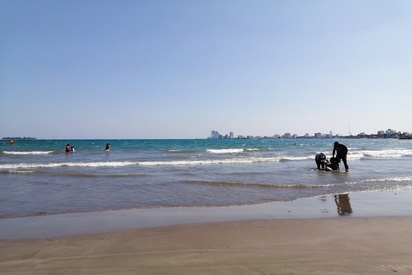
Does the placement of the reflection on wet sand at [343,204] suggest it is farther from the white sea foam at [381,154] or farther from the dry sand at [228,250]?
the white sea foam at [381,154]

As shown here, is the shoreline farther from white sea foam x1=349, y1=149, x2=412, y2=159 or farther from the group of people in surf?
white sea foam x1=349, y1=149, x2=412, y2=159

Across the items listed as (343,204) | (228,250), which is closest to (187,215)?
(228,250)

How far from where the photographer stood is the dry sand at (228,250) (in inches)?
160

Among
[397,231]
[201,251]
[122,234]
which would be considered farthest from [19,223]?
[397,231]

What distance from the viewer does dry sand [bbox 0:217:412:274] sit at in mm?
4055

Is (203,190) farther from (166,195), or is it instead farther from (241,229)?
(241,229)

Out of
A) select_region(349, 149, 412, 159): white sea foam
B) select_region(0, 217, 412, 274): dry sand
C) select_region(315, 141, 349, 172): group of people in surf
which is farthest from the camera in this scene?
select_region(349, 149, 412, 159): white sea foam

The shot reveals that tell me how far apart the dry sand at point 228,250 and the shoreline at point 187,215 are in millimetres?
543

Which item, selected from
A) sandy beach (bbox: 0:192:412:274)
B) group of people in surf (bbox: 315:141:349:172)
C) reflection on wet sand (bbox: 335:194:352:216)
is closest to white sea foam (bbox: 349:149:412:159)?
group of people in surf (bbox: 315:141:349:172)

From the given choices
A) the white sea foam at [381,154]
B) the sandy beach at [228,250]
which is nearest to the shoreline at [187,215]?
the sandy beach at [228,250]

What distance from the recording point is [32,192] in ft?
35.3

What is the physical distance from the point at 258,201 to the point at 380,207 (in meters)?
3.17

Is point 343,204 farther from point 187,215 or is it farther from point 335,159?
point 335,159

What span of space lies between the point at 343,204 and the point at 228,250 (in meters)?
5.07
